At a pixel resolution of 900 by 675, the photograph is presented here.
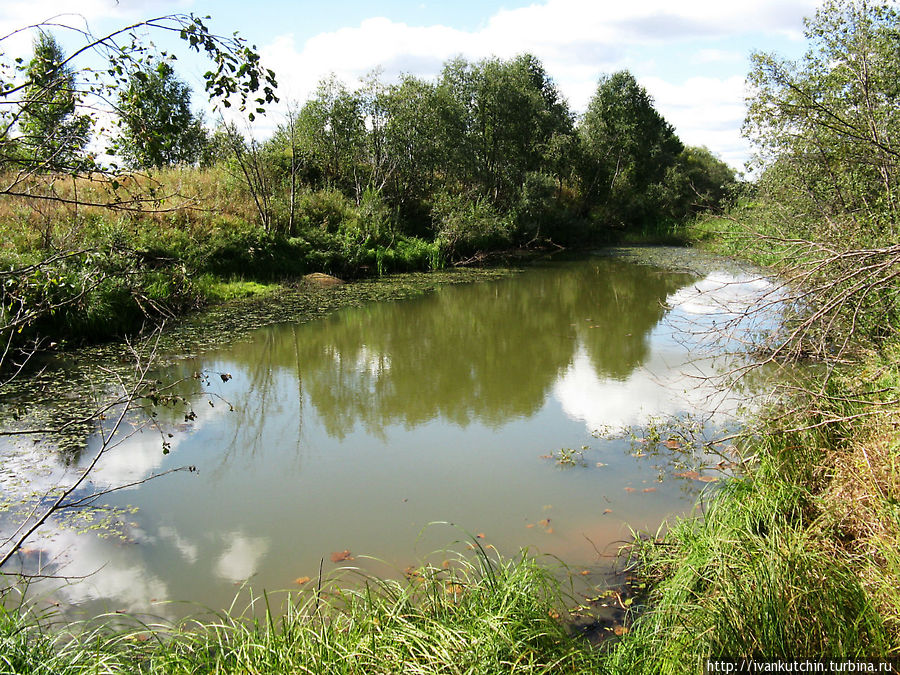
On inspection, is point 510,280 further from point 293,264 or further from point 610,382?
point 610,382

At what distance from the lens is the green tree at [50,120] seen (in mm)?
2699

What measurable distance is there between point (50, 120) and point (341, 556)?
3254 mm

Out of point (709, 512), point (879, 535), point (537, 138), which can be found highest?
point (537, 138)

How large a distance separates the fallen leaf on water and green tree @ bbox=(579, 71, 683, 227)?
1143 inches

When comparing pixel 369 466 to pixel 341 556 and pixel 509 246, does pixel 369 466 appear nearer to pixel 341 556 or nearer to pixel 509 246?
pixel 341 556

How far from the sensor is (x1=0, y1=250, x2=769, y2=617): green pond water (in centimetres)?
453

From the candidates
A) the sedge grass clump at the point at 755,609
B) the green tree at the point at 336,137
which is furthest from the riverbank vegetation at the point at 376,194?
the sedge grass clump at the point at 755,609

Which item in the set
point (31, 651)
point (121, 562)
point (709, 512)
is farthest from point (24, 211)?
point (709, 512)

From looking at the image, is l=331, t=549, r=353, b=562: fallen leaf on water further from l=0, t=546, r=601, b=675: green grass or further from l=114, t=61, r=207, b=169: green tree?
l=114, t=61, r=207, b=169: green tree

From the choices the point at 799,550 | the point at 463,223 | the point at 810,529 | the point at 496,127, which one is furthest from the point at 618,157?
the point at 799,550

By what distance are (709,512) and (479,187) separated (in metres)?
20.8

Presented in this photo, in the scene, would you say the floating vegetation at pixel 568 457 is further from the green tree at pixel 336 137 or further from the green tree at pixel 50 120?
the green tree at pixel 336 137

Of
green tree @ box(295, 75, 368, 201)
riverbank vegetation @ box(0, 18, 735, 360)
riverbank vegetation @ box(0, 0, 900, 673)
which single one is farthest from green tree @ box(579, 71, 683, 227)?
green tree @ box(295, 75, 368, 201)

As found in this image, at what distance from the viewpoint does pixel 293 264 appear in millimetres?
17094
